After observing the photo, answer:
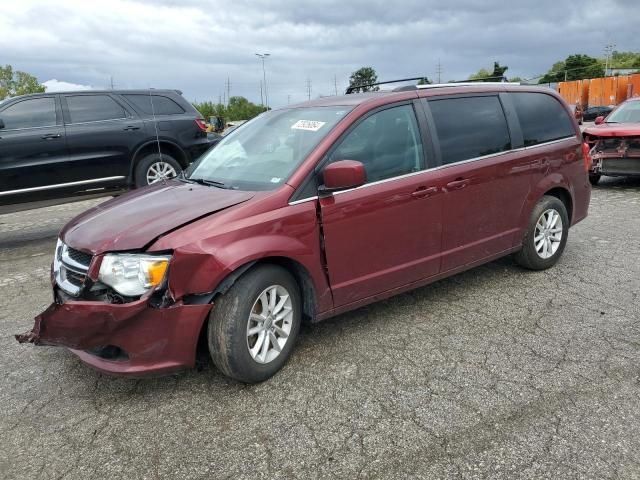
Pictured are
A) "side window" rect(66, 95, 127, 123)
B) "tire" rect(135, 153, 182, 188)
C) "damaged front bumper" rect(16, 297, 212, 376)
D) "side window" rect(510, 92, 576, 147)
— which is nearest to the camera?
"damaged front bumper" rect(16, 297, 212, 376)

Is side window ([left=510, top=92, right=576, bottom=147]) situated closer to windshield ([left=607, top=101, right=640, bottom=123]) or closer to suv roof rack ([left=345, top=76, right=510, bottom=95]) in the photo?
suv roof rack ([left=345, top=76, right=510, bottom=95])

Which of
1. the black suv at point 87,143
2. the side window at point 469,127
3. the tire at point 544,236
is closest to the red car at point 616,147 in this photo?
the tire at point 544,236

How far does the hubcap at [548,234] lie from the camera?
16.2 ft

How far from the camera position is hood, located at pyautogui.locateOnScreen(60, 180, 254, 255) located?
9.75ft

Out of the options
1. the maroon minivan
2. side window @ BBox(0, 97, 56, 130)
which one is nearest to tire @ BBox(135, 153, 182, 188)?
side window @ BBox(0, 97, 56, 130)

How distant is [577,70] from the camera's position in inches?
3342

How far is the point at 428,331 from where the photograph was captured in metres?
3.90

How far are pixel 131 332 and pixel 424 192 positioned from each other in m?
2.23

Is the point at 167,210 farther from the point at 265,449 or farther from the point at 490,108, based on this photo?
the point at 490,108

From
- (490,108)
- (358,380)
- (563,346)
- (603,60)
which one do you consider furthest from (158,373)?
(603,60)

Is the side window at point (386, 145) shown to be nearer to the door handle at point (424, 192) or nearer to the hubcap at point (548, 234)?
the door handle at point (424, 192)

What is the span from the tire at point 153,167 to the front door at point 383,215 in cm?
473

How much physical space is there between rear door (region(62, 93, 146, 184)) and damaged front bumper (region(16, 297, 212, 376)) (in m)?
5.02

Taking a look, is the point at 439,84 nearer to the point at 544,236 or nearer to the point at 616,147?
the point at 544,236
